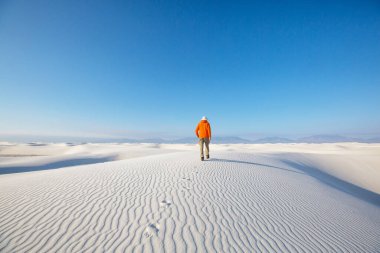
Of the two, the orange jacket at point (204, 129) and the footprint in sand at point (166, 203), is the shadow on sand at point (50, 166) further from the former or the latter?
the footprint in sand at point (166, 203)

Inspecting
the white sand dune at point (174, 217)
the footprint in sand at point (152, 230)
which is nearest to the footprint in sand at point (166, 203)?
the white sand dune at point (174, 217)

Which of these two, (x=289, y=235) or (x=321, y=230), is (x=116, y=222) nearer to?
(x=289, y=235)

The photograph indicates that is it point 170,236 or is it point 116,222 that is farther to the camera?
point 116,222

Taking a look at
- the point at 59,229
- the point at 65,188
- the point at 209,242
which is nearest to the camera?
the point at 209,242

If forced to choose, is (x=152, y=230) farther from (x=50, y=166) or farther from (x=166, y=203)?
(x=50, y=166)

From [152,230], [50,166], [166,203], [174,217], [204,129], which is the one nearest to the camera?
[152,230]

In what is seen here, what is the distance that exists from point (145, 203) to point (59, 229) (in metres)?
1.70

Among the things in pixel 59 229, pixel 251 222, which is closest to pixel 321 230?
pixel 251 222

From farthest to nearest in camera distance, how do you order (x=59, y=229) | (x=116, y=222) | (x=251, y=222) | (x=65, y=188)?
(x=65, y=188) < (x=251, y=222) < (x=116, y=222) < (x=59, y=229)

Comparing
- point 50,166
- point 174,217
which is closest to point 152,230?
Answer: point 174,217

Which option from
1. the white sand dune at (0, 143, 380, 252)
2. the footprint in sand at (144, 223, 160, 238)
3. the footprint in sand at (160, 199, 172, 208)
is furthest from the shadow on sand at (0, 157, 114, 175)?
the footprint in sand at (144, 223, 160, 238)

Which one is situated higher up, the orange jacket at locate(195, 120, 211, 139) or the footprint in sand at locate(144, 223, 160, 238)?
the orange jacket at locate(195, 120, 211, 139)

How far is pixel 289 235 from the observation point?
3516mm

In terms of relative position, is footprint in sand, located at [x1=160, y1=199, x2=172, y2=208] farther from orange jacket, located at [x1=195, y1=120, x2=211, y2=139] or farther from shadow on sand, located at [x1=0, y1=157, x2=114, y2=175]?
shadow on sand, located at [x1=0, y1=157, x2=114, y2=175]
